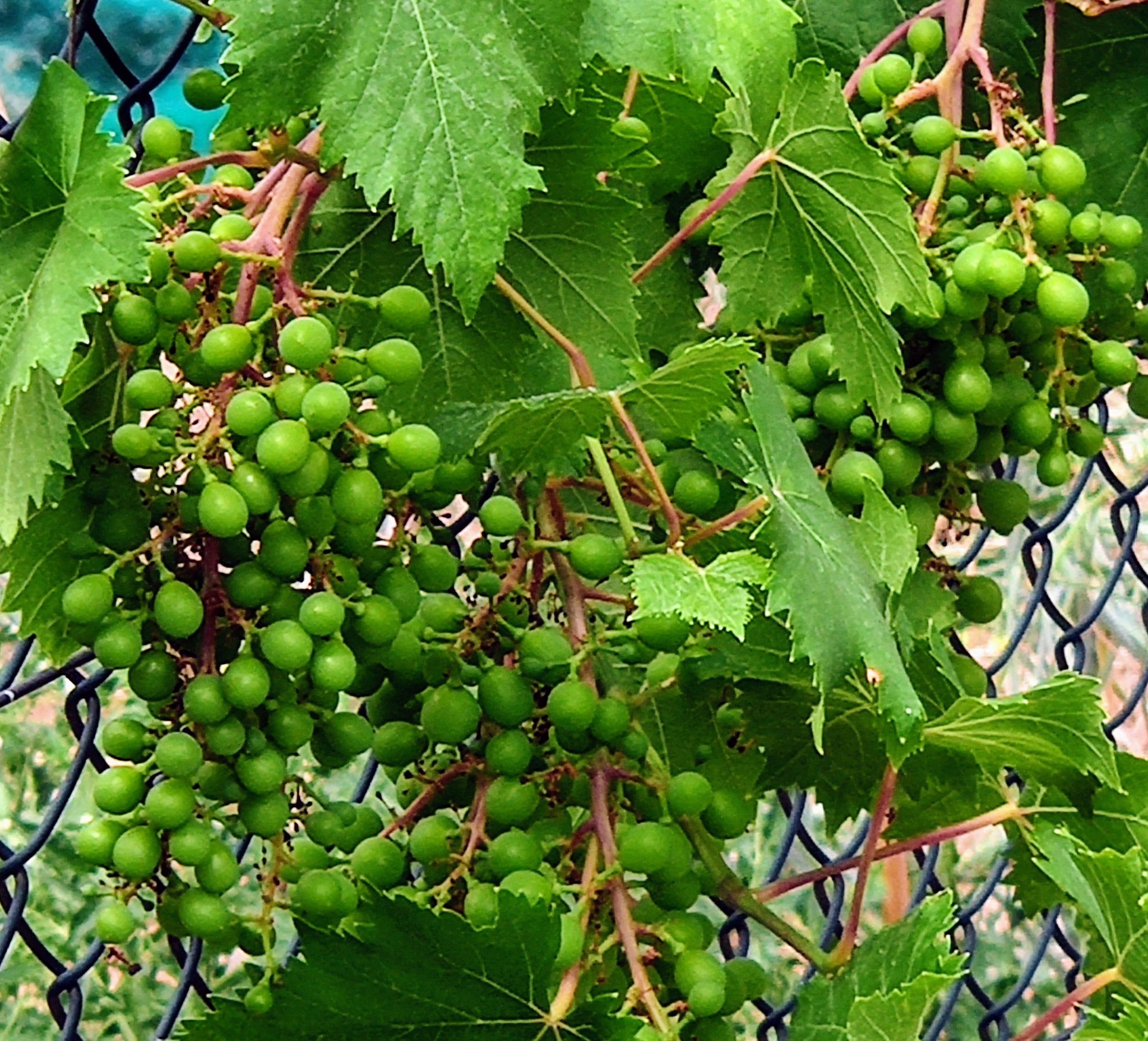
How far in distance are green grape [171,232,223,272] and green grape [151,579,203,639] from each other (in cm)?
9

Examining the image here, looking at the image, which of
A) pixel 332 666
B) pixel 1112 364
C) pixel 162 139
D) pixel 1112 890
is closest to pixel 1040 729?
pixel 1112 890

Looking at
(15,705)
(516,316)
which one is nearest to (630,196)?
(516,316)

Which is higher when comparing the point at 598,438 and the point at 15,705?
the point at 598,438

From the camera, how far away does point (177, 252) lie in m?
0.43

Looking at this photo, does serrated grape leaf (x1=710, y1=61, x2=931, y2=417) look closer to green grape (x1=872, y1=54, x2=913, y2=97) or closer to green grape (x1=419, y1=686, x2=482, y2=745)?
green grape (x1=872, y1=54, x2=913, y2=97)

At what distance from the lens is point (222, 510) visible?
410mm

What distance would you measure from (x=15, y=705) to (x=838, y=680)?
757mm

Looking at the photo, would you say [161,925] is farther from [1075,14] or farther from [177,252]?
[1075,14]

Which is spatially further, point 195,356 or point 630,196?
point 630,196

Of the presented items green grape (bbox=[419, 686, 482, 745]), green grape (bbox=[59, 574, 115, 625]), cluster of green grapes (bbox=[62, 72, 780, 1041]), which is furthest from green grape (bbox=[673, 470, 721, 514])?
green grape (bbox=[59, 574, 115, 625])

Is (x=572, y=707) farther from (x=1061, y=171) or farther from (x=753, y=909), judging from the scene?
(x=1061, y=171)

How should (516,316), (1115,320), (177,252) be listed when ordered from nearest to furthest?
(177,252)
(516,316)
(1115,320)

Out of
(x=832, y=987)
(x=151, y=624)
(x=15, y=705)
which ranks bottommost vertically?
(x=15, y=705)

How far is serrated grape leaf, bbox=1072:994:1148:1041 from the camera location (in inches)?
18.8
